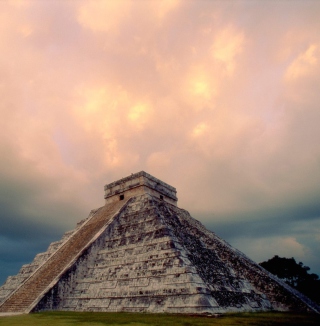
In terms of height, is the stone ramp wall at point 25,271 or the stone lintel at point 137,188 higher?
the stone lintel at point 137,188

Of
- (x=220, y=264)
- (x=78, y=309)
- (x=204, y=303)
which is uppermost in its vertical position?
(x=220, y=264)

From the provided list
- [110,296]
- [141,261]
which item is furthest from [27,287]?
[141,261]

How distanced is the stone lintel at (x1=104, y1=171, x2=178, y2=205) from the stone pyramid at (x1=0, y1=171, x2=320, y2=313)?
2.89 meters

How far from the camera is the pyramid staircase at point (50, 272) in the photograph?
1299 cm

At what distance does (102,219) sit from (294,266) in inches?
1056

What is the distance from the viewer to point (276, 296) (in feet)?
49.4

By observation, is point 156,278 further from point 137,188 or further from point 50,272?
point 137,188

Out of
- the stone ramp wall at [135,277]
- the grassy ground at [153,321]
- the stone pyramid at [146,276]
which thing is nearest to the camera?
the grassy ground at [153,321]

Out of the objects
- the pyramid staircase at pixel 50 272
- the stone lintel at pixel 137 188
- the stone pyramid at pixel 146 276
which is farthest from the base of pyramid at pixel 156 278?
the stone lintel at pixel 137 188

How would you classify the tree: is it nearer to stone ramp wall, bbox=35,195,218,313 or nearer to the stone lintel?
the stone lintel

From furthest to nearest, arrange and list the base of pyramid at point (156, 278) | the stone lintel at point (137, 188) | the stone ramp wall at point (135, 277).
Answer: the stone lintel at point (137, 188) → the base of pyramid at point (156, 278) → the stone ramp wall at point (135, 277)

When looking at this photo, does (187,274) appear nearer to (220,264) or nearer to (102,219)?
(220,264)

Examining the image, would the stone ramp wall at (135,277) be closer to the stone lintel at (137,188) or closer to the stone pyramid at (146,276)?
the stone pyramid at (146,276)

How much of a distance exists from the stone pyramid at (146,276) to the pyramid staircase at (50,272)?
0.05 meters
